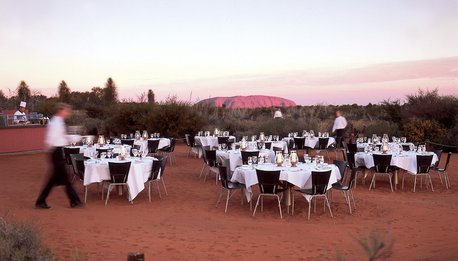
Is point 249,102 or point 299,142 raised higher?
point 249,102

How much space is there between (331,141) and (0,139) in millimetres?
12888

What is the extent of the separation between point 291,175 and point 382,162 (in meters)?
3.45

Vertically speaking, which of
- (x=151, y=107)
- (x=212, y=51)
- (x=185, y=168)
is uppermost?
(x=212, y=51)

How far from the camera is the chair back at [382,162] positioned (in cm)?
1116

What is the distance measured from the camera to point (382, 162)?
11234 mm

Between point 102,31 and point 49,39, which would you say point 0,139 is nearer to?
point 49,39

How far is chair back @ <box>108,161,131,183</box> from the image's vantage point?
9.48m

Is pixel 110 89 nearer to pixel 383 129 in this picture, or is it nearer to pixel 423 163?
pixel 383 129

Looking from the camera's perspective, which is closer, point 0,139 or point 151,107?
point 0,139

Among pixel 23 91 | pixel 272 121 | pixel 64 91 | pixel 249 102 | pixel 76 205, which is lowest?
pixel 76 205

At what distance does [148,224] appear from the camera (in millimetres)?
8117

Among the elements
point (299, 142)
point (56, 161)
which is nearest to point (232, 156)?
point (56, 161)

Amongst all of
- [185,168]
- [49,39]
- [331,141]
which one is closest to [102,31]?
[49,39]

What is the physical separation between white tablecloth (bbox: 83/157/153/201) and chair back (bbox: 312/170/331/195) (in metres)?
3.47
